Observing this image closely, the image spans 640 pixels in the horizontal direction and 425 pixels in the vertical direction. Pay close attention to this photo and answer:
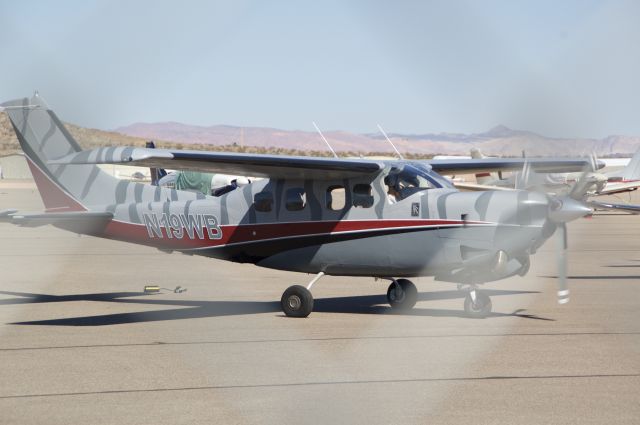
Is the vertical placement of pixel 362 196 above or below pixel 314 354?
above

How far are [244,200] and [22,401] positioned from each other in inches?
268

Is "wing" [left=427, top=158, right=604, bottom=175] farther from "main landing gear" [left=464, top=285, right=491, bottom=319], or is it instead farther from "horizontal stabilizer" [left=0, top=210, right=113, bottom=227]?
"horizontal stabilizer" [left=0, top=210, right=113, bottom=227]

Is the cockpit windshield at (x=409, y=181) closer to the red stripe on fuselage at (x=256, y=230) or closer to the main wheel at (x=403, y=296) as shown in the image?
the red stripe on fuselage at (x=256, y=230)

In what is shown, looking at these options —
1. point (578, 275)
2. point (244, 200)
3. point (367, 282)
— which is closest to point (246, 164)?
point (244, 200)

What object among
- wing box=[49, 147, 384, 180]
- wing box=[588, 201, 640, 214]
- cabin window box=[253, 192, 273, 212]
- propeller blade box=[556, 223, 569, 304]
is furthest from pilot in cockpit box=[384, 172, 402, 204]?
wing box=[588, 201, 640, 214]

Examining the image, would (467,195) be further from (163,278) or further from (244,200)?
(163,278)

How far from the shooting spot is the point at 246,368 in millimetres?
10195

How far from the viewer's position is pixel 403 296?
1509 cm

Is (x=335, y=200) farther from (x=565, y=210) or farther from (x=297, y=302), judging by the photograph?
(x=565, y=210)

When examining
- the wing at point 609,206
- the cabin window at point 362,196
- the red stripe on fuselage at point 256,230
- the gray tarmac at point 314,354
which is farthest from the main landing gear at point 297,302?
the wing at point 609,206

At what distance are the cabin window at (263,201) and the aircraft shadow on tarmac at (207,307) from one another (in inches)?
61.7

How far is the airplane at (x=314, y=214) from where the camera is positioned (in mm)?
13000

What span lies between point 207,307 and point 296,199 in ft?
7.87

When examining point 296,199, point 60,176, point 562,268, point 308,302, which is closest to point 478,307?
point 562,268
